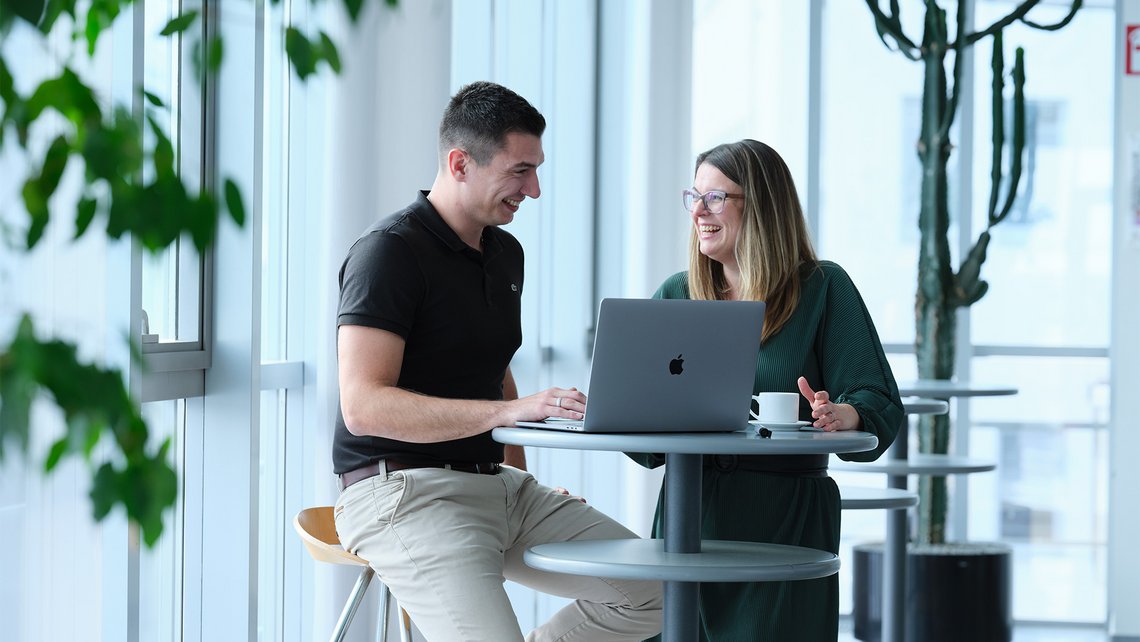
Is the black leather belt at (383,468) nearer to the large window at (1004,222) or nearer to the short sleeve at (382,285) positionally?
the short sleeve at (382,285)

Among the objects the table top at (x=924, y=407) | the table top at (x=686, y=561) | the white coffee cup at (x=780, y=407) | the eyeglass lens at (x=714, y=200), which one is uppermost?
the eyeglass lens at (x=714, y=200)

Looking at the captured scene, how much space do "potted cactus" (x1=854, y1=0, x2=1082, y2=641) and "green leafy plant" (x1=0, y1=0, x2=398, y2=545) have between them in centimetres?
410

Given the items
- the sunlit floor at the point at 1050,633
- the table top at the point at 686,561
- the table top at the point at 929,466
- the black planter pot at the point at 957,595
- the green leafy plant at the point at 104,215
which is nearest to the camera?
the green leafy plant at the point at 104,215

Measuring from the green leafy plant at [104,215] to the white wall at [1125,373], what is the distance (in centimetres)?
512

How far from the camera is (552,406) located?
1.85 meters

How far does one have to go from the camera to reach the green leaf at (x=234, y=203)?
1.91ft

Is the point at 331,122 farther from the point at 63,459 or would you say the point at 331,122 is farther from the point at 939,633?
the point at 939,633

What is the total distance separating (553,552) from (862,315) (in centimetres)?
88

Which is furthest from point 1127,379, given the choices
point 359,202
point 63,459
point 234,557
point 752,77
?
point 63,459

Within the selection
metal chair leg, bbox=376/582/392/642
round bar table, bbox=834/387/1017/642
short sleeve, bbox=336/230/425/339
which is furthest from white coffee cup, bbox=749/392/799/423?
round bar table, bbox=834/387/1017/642

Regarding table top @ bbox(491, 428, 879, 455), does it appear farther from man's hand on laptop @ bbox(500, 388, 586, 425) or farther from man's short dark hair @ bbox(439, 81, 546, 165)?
man's short dark hair @ bbox(439, 81, 546, 165)

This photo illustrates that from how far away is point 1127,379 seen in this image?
5105mm

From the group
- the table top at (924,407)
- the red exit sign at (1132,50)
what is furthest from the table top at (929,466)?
the red exit sign at (1132,50)

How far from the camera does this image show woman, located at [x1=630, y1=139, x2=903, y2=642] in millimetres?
2363
